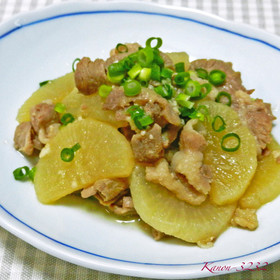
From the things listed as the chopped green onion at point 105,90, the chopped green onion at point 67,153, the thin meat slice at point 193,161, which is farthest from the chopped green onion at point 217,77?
the chopped green onion at point 67,153

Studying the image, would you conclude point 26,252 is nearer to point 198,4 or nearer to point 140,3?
point 140,3

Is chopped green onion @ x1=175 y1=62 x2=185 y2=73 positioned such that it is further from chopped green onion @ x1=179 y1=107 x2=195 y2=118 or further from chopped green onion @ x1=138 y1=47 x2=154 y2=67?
chopped green onion @ x1=179 y1=107 x2=195 y2=118

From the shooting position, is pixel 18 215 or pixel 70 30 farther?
pixel 70 30

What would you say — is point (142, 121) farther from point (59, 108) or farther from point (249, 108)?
point (249, 108)

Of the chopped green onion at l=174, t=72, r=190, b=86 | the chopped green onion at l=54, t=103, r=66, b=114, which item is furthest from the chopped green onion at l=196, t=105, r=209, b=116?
the chopped green onion at l=54, t=103, r=66, b=114

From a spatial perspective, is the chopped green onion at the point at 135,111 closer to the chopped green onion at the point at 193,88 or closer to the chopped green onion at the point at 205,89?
the chopped green onion at the point at 193,88

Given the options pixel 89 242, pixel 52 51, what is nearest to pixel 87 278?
pixel 89 242

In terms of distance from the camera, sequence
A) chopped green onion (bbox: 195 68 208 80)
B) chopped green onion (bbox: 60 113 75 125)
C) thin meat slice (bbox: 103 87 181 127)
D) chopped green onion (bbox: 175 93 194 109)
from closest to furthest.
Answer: thin meat slice (bbox: 103 87 181 127), chopped green onion (bbox: 175 93 194 109), chopped green onion (bbox: 60 113 75 125), chopped green onion (bbox: 195 68 208 80)

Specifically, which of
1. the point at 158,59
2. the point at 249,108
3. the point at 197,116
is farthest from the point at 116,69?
the point at 249,108
